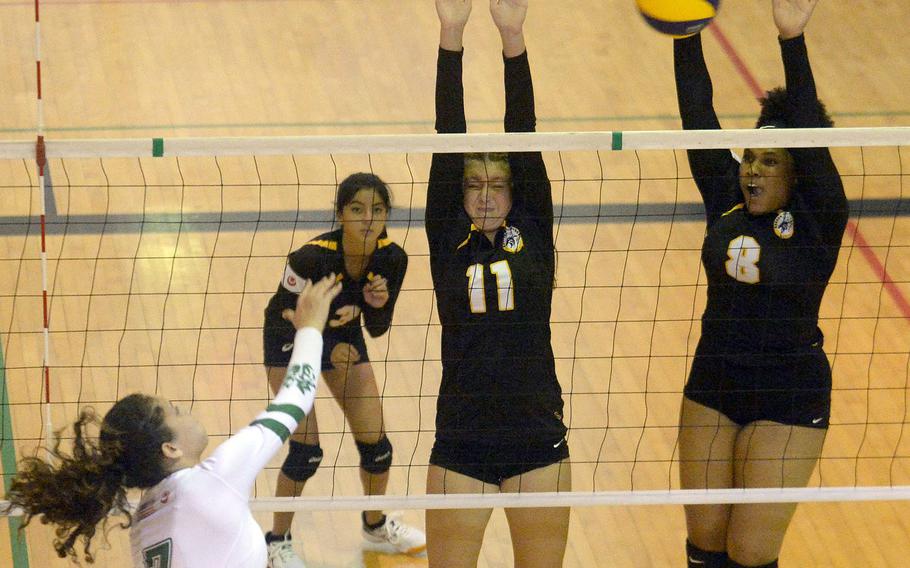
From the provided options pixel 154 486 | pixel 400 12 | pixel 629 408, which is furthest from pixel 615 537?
pixel 400 12

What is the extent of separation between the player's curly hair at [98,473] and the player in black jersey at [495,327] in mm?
978

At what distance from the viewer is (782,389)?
11.4ft

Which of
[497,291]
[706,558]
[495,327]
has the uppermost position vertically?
[497,291]

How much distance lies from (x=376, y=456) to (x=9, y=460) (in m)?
1.68

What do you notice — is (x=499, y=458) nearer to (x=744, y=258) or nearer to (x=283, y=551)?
(x=744, y=258)

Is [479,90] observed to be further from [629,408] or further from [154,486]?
[154,486]

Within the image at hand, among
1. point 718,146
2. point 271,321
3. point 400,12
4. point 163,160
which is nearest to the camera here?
point 718,146

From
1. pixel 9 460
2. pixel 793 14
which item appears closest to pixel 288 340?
pixel 9 460

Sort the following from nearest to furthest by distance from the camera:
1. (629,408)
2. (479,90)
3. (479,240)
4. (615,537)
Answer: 1. (479,240)
2. (615,537)
3. (629,408)
4. (479,90)

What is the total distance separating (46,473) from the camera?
107 inches

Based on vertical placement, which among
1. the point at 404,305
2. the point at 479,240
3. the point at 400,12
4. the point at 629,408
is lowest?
the point at 629,408

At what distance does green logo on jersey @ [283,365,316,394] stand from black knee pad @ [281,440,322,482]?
1313 mm

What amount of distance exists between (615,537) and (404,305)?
5.77 ft

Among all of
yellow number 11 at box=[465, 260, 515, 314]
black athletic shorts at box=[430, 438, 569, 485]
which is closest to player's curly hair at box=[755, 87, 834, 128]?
yellow number 11 at box=[465, 260, 515, 314]
